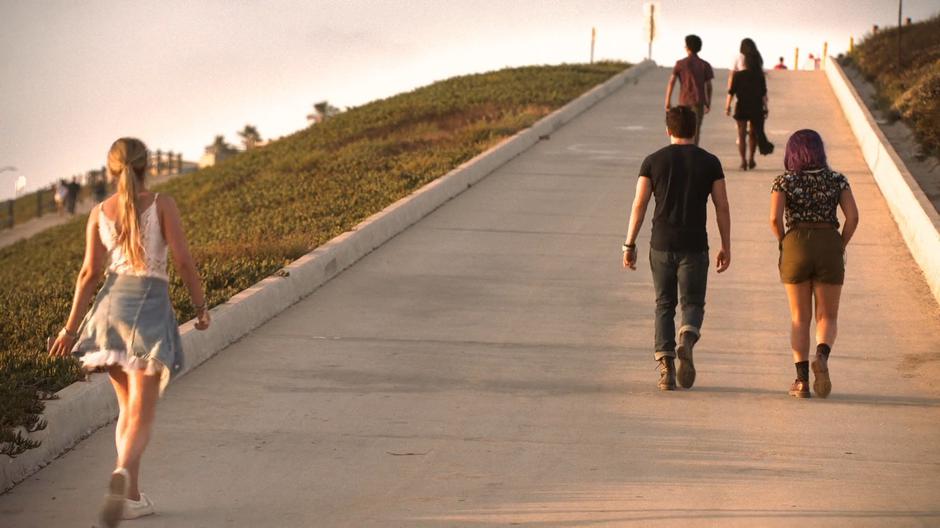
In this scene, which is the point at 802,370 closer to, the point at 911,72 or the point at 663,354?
the point at 663,354

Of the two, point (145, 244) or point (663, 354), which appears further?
point (663, 354)

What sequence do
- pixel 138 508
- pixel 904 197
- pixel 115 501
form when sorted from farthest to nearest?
pixel 904 197 < pixel 138 508 < pixel 115 501

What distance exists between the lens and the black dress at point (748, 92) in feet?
67.1

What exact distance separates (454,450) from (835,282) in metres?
2.93

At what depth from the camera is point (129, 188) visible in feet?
21.9

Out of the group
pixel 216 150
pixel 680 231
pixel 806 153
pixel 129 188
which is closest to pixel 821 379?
pixel 680 231

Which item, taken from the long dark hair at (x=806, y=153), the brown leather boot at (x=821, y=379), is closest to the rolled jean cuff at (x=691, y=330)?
the brown leather boot at (x=821, y=379)

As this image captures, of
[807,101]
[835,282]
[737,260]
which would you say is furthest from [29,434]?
[807,101]

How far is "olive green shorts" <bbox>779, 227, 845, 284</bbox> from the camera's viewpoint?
9539 mm

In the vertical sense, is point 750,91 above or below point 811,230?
above

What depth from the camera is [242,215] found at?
25.8 m

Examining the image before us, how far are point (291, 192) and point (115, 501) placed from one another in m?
20.1

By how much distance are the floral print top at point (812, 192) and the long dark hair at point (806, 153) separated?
0.04 m

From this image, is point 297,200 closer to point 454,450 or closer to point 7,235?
point 454,450
